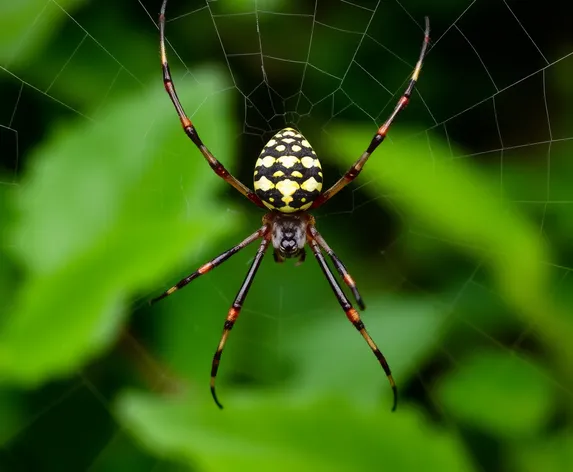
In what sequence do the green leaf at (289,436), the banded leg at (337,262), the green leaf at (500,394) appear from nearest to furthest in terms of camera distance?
the green leaf at (289,436), the green leaf at (500,394), the banded leg at (337,262)

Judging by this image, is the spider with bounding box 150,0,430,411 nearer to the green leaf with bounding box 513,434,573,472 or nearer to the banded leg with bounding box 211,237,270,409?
the banded leg with bounding box 211,237,270,409

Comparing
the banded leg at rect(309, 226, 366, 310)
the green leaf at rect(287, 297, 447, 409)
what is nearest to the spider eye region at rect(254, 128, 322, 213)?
the banded leg at rect(309, 226, 366, 310)

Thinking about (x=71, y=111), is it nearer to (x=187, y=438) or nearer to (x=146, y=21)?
(x=146, y=21)

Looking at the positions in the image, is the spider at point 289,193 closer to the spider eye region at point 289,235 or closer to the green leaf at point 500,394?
the spider eye region at point 289,235

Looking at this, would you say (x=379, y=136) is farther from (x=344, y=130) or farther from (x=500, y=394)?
(x=500, y=394)

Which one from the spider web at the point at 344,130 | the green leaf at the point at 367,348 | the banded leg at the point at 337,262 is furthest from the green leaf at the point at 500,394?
the banded leg at the point at 337,262

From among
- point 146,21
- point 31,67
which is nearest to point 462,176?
point 146,21
